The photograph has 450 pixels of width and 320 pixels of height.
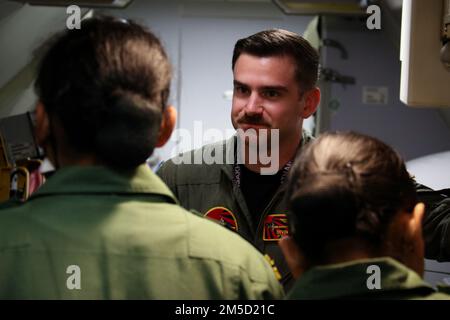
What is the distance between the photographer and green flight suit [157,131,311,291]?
1.54 meters

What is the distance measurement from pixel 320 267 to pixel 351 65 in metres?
2.93

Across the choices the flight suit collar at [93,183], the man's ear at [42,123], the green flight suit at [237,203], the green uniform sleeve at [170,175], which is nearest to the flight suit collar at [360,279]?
the flight suit collar at [93,183]

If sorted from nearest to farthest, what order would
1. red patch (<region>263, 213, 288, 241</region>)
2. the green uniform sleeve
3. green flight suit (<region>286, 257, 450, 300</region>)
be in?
green flight suit (<region>286, 257, 450, 300</region>)
red patch (<region>263, 213, 288, 241</region>)
the green uniform sleeve

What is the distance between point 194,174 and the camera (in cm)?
167

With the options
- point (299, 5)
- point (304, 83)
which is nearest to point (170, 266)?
point (304, 83)

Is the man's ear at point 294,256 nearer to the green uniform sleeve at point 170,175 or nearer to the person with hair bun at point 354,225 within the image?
the person with hair bun at point 354,225

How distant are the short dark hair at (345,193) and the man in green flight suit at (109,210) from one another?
0.39 ft

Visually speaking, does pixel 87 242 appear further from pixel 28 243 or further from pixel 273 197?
pixel 273 197

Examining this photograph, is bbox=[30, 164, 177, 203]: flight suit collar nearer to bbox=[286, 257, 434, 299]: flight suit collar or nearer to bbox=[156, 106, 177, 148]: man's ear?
bbox=[156, 106, 177, 148]: man's ear

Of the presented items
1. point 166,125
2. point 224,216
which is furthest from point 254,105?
point 166,125

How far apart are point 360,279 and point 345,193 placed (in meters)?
0.13

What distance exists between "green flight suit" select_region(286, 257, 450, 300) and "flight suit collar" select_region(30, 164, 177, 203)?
29 centimetres

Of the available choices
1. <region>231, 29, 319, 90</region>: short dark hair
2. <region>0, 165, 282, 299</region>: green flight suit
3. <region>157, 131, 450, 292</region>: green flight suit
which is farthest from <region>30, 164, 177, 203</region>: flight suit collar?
<region>231, 29, 319, 90</region>: short dark hair

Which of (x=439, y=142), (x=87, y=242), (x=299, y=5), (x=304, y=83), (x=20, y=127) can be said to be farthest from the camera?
(x=439, y=142)
